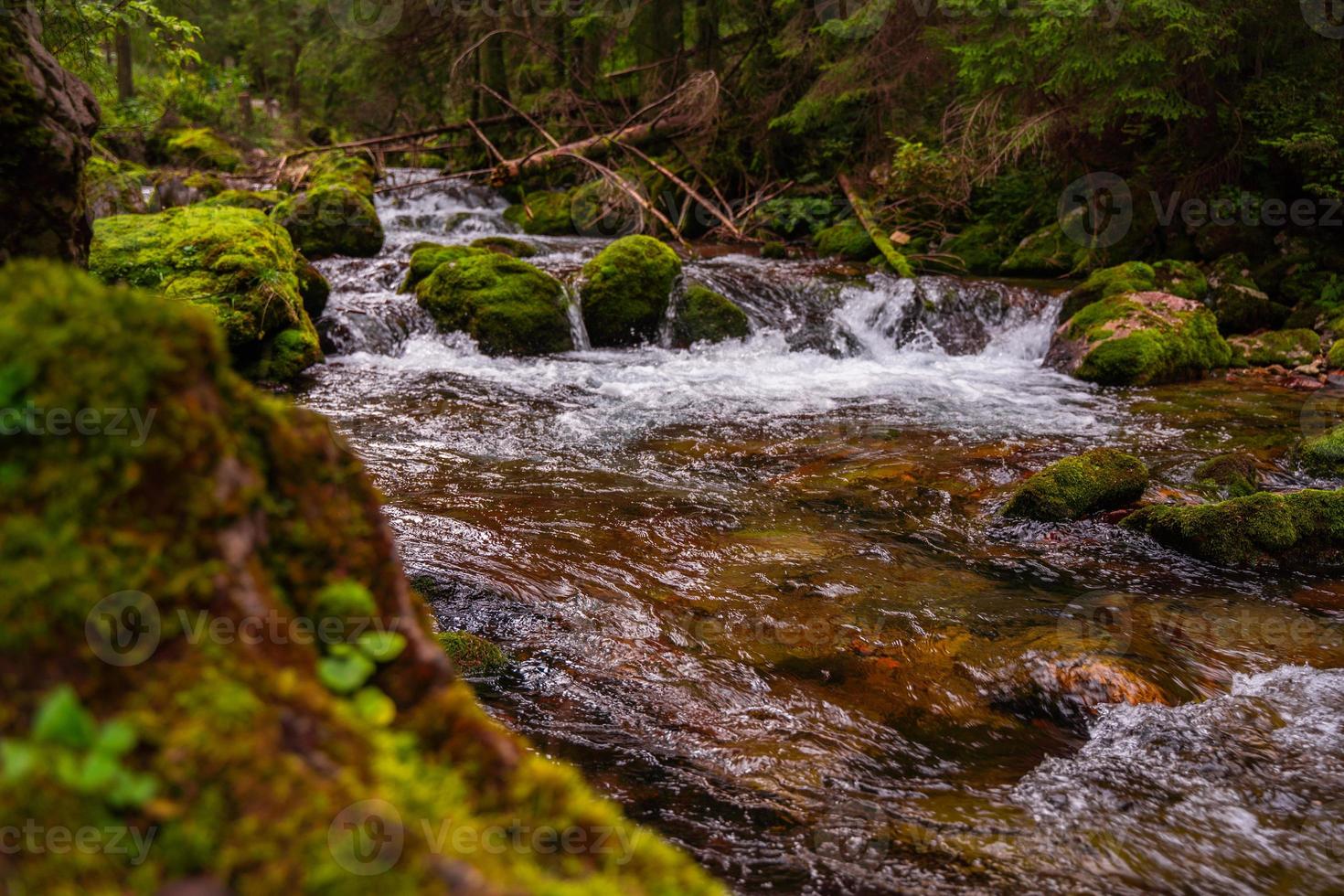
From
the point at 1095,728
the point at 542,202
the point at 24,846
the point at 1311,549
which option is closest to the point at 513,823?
the point at 24,846

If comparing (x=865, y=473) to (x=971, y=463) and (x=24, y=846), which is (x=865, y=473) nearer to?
(x=971, y=463)

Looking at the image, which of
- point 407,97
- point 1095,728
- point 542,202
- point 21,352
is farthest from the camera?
point 407,97

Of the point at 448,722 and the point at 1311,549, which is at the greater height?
the point at 448,722

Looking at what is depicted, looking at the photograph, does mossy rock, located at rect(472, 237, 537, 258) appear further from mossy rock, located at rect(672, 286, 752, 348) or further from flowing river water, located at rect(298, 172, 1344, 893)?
flowing river water, located at rect(298, 172, 1344, 893)

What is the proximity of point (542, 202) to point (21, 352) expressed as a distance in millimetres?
17057

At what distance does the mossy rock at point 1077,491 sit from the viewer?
5805 millimetres

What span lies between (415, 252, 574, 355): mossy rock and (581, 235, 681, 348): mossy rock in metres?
0.48

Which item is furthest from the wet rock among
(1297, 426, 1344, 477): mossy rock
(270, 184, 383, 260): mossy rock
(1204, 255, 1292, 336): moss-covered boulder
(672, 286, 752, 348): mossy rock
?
(1204, 255, 1292, 336): moss-covered boulder

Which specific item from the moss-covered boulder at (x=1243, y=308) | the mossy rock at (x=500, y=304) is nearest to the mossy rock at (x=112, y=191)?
the mossy rock at (x=500, y=304)

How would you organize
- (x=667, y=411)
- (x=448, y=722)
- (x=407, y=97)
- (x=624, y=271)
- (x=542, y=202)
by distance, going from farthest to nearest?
(x=407, y=97)
(x=542, y=202)
(x=624, y=271)
(x=667, y=411)
(x=448, y=722)

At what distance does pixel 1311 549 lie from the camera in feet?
17.0

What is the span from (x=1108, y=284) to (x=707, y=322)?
5505mm

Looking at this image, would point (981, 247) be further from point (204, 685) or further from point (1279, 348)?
point (204, 685)

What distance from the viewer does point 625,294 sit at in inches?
452
